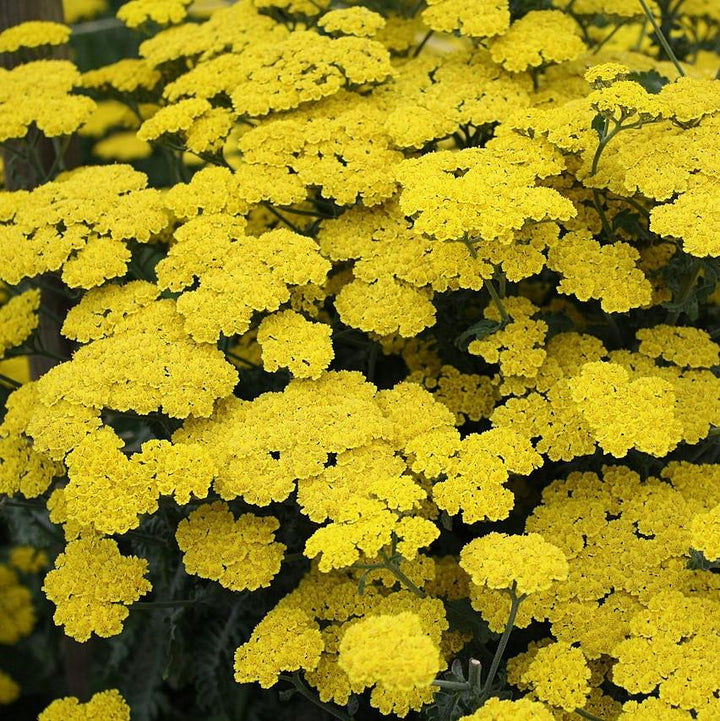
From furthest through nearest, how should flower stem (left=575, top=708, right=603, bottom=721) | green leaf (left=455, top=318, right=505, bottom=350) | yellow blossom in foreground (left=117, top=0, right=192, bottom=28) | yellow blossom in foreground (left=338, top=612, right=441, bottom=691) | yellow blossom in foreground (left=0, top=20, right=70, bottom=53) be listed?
1. yellow blossom in foreground (left=117, top=0, right=192, bottom=28)
2. yellow blossom in foreground (left=0, top=20, right=70, bottom=53)
3. green leaf (left=455, top=318, right=505, bottom=350)
4. flower stem (left=575, top=708, right=603, bottom=721)
5. yellow blossom in foreground (left=338, top=612, right=441, bottom=691)

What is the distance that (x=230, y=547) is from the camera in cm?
254

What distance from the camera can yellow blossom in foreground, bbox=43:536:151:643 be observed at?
246cm

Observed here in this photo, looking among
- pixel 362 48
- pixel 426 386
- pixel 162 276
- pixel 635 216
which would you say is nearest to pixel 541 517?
pixel 426 386

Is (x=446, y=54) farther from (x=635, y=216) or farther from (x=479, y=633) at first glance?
(x=479, y=633)

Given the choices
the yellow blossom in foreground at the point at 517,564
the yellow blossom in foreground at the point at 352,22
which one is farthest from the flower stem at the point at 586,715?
the yellow blossom in foreground at the point at 352,22

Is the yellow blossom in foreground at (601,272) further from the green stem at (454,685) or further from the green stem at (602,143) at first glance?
the green stem at (454,685)

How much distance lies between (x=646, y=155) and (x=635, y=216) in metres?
0.21

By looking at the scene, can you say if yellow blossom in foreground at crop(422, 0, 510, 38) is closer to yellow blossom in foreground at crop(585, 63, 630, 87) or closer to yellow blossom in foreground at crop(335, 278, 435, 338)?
yellow blossom in foreground at crop(585, 63, 630, 87)

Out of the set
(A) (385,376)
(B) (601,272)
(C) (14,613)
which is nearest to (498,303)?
(B) (601,272)

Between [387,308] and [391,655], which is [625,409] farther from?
[391,655]

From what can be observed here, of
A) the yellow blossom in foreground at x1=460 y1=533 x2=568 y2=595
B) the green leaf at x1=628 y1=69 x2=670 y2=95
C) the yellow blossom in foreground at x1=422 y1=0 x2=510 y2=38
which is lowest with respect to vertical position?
the yellow blossom in foreground at x1=460 y1=533 x2=568 y2=595

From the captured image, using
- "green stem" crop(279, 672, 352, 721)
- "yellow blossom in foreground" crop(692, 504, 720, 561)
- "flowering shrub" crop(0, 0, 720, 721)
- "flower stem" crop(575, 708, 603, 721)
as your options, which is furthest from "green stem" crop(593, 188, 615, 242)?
"green stem" crop(279, 672, 352, 721)

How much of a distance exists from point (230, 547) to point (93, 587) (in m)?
0.35

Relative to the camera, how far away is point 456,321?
318 cm
